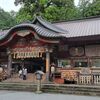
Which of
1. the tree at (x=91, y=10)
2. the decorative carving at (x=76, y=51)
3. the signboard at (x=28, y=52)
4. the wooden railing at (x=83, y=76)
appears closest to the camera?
the wooden railing at (x=83, y=76)

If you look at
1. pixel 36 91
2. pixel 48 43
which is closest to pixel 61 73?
pixel 48 43

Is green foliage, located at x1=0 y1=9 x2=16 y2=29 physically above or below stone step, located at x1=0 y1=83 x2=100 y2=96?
above

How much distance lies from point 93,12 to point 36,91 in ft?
90.0

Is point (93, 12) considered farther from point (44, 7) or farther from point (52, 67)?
point (52, 67)

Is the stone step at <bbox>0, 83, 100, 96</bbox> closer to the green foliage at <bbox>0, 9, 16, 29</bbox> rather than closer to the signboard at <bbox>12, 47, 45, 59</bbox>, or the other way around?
the signboard at <bbox>12, 47, 45, 59</bbox>

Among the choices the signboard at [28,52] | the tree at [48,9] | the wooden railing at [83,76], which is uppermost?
the tree at [48,9]

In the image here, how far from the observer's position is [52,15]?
3888 cm

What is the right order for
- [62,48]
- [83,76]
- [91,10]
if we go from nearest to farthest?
[83,76] → [62,48] → [91,10]

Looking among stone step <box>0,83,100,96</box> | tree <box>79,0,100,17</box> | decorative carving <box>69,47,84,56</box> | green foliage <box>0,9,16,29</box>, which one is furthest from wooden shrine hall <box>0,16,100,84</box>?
green foliage <box>0,9,16,29</box>

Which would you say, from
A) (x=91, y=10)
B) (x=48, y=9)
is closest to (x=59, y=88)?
(x=48, y=9)

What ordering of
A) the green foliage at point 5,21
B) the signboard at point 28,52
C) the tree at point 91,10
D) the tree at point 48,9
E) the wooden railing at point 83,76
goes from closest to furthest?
the wooden railing at point 83,76 < the signboard at point 28,52 < the tree at point 48,9 < the tree at point 91,10 < the green foliage at point 5,21

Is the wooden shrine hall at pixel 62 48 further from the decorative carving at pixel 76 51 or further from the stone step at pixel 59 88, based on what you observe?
the stone step at pixel 59 88

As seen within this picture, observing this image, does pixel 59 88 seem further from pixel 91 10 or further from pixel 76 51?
pixel 91 10

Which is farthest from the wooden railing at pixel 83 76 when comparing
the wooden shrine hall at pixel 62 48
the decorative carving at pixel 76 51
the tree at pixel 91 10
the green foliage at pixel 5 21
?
the green foliage at pixel 5 21
